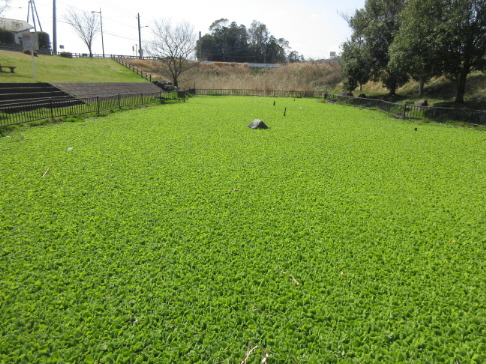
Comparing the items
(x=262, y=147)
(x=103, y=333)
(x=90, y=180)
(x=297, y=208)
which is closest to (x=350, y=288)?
(x=297, y=208)

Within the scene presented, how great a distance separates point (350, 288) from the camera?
291 centimetres

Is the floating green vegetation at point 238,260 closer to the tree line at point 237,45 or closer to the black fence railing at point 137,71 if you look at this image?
the black fence railing at point 137,71

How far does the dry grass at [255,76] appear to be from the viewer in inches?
1399

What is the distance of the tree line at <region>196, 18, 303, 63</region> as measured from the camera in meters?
62.9

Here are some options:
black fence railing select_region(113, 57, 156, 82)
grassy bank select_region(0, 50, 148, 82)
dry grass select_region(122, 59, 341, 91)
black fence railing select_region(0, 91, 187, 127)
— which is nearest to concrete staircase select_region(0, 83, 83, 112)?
black fence railing select_region(0, 91, 187, 127)

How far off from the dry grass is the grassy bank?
6.28 meters

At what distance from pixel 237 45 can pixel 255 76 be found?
21.0 metres

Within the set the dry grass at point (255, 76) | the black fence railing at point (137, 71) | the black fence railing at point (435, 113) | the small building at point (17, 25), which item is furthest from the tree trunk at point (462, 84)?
the small building at point (17, 25)

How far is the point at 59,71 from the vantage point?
2570 cm

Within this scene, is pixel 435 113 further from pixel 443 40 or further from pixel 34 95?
pixel 34 95

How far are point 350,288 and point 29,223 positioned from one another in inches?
155

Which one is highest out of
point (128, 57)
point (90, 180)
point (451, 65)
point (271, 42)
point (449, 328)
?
point (271, 42)

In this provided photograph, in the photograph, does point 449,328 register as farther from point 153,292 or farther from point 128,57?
point 128,57

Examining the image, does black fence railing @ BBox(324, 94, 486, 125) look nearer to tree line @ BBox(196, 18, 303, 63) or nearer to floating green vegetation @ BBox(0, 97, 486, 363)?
floating green vegetation @ BBox(0, 97, 486, 363)
